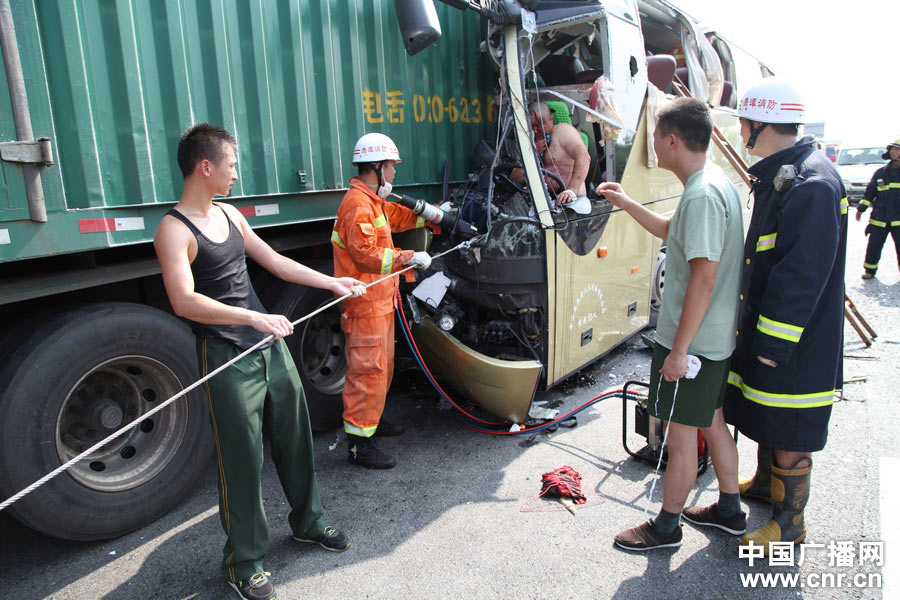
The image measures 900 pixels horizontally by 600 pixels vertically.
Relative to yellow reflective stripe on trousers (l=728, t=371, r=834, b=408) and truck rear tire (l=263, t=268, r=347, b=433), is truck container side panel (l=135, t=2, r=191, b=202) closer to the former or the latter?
truck rear tire (l=263, t=268, r=347, b=433)

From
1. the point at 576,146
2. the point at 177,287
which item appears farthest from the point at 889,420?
the point at 177,287

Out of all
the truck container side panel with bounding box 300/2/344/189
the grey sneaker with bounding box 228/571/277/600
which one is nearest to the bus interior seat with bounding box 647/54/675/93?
the truck container side panel with bounding box 300/2/344/189

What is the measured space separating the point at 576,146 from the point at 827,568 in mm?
2868

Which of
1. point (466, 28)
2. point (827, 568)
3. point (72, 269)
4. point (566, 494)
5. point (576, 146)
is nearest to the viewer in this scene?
point (827, 568)

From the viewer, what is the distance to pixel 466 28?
4.48 metres

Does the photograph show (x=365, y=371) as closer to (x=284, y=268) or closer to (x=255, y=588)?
(x=284, y=268)

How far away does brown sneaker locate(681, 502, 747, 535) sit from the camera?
2.70 metres

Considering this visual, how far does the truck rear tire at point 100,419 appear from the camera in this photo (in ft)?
7.79

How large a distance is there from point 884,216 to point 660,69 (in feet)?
15.9

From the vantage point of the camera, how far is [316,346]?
3982 millimetres

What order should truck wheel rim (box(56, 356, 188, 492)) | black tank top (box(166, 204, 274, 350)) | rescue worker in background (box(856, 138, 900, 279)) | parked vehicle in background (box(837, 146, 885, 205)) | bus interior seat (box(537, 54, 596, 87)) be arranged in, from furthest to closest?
parked vehicle in background (box(837, 146, 885, 205))
rescue worker in background (box(856, 138, 900, 279))
bus interior seat (box(537, 54, 596, 87))
truck wheel rim (box(56, 356, 188, 492))
black tank top (box(166, 204, 274, 350))

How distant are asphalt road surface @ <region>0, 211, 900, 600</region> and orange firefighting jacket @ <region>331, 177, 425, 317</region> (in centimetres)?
101

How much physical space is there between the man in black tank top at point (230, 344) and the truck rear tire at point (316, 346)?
1158 mm

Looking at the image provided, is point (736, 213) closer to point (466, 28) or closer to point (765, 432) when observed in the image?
point (765, 432)
